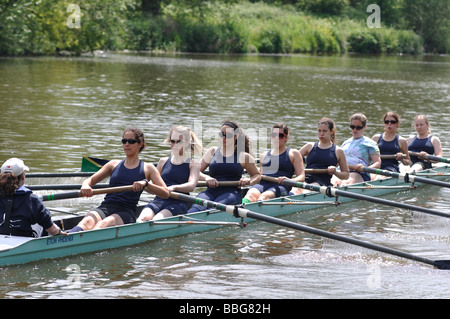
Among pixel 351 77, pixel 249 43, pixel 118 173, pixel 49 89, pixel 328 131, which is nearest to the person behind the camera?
pixel 118 173

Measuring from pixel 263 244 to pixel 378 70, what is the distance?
125 feet

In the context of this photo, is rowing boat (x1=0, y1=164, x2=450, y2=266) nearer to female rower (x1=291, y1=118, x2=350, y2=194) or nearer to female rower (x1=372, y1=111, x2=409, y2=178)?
female rower (x1=291, y1=118, x2=350, y2=194)

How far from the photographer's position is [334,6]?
72375 mm

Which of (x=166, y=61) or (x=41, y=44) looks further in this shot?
(x=166, y=61)

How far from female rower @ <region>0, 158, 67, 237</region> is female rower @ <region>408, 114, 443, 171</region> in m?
8.90

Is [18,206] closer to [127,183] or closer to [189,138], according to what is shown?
[127,183]

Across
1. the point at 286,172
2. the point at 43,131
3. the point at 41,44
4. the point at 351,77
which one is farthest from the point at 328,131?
the point at 41,44

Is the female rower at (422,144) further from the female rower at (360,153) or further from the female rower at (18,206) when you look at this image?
the female rower at (18,206)

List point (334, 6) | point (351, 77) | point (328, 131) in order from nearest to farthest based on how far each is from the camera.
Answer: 1. point (328, 131)
2. point (351, 77)
3. point (334, 6)

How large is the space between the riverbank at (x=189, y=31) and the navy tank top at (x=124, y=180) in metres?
31.0

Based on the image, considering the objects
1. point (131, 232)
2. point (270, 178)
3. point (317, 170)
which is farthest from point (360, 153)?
point (131, 232)

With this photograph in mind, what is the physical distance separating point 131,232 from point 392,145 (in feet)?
22.0

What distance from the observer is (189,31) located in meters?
53.7

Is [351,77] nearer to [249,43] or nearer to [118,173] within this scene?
[249,43]
